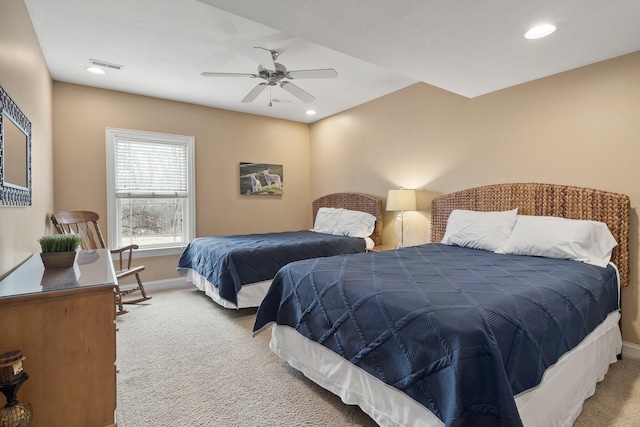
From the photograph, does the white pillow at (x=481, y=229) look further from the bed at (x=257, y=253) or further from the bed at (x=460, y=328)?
the bed at (x=257, y=253)

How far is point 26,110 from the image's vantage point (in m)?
2.35

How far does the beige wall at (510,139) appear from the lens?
2.58m

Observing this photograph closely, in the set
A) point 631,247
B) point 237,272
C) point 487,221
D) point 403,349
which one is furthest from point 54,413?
point 631,247

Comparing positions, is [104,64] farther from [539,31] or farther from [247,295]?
[539,31]

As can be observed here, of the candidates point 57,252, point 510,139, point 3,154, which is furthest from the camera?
point 510,139

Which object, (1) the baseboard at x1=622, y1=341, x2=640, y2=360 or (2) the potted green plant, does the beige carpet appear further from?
(2) the potted green plant

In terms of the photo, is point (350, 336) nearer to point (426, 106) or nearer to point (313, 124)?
point (426, 106)

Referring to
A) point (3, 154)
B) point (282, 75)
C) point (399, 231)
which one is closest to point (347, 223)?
point (399, 231)

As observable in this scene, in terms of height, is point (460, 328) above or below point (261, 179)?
below

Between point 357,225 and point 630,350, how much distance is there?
9.49ft

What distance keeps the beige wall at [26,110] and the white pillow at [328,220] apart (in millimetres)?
3285

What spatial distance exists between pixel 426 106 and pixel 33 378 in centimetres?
415

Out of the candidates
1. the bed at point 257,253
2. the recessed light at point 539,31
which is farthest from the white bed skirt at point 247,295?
the recessed light at point 539,31

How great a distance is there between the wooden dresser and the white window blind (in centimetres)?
312
